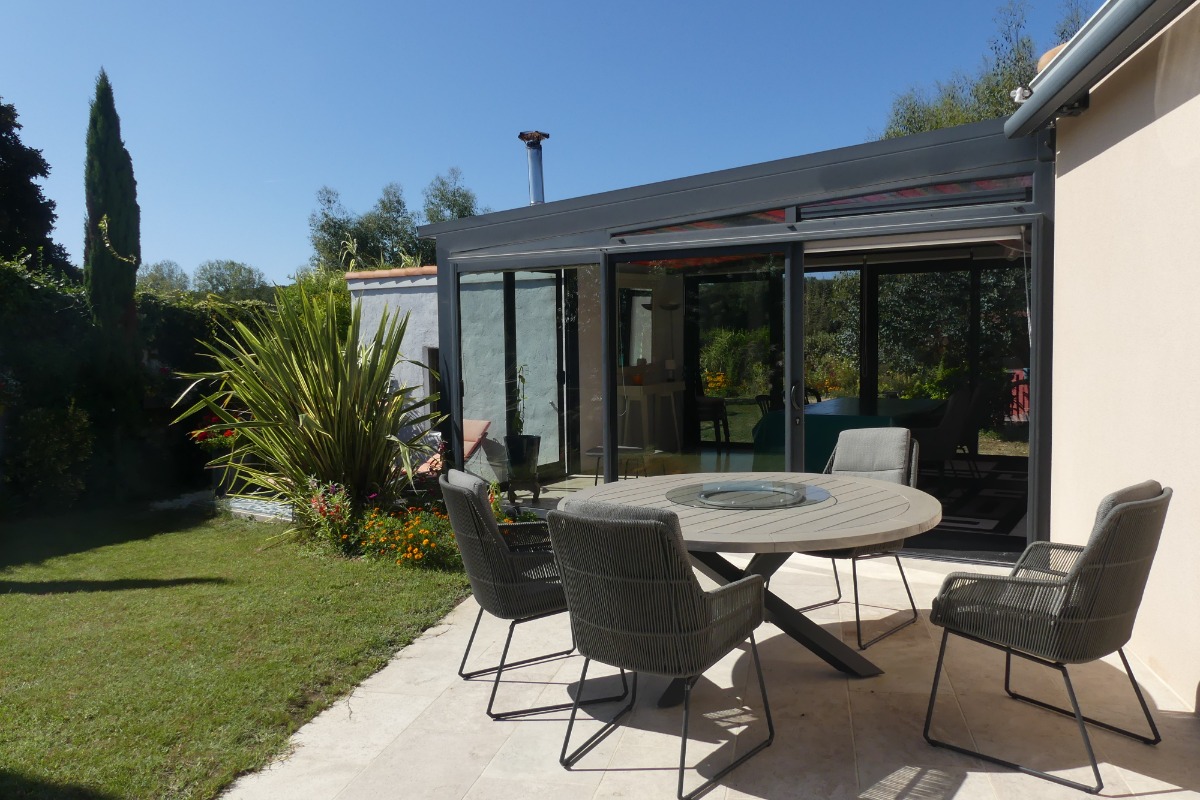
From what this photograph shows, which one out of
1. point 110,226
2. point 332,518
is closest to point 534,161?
point 332,518

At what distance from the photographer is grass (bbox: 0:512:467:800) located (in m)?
2.96

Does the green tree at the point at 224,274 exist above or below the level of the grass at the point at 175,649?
above

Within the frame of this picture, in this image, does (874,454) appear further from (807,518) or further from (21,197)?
(21,197)

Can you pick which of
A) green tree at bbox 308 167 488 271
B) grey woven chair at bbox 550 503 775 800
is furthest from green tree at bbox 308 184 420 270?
grey woven chair at bbox 550 503 775 800

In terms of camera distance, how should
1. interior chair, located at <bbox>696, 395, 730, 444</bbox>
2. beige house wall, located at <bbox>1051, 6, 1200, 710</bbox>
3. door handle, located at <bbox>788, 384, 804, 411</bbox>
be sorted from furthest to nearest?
interior chair, located at <bbox>696, 395, 730, 444</bbox>
door handle, located at <bbox>788, 384, 804, 411</bbox>
beige house wall, located at <bbox>1051, 6, 1200, 710</bbox>

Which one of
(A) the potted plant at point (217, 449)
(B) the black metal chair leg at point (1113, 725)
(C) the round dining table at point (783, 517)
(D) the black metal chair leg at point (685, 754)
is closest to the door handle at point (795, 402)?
(C) the round dining table at point (783, 517)

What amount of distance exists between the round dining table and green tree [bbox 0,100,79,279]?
18.9 metres

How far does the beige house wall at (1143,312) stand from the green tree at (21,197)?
19.8 m

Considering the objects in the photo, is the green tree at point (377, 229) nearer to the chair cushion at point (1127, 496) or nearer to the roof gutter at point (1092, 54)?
the roof gutter at point (1092, 54)

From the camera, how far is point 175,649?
4105mm

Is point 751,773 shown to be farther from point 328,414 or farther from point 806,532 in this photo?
point 328,414

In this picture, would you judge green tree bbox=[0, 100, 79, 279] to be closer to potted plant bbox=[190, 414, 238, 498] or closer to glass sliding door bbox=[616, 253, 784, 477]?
Answer: potted plant bbox=[190, 414, 238, 498]

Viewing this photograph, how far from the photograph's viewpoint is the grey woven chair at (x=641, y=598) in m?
2.61

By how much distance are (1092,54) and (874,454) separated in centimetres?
215
